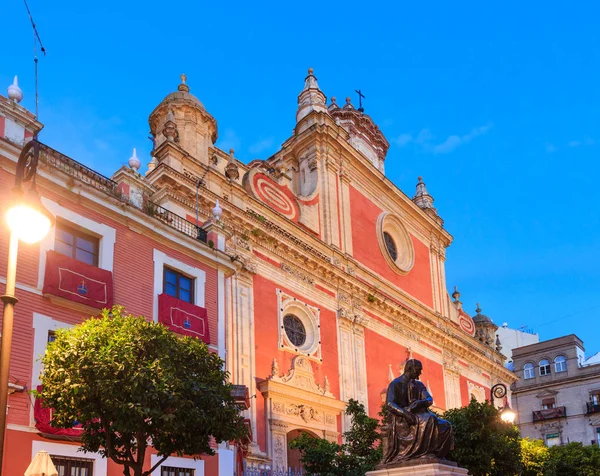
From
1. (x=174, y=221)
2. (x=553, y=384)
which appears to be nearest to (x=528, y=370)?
(x=553, y=384)

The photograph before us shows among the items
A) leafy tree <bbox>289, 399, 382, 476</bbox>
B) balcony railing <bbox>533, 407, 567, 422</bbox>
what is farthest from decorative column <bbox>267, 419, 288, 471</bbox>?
balcony railing <bbox>533, 407, 567, 422</bbox>

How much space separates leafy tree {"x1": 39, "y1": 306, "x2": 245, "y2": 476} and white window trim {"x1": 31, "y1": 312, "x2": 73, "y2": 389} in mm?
1722

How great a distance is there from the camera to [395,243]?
3344 cm

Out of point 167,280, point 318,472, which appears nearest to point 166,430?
point 167,280

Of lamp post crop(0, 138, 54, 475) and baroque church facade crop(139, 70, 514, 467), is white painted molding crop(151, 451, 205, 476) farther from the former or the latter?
lamp post crop(0, 138, 54, 475)

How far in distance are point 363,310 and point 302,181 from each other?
5.78 m

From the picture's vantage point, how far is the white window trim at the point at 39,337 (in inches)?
528

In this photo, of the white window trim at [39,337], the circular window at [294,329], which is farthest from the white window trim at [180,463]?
the circular window at [294,329]

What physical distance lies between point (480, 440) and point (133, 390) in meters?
12.0

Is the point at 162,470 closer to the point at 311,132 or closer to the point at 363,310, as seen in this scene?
the point at 363,310

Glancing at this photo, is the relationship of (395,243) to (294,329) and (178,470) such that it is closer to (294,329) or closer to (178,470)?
(294,329)

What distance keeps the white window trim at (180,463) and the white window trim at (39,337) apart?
322cm

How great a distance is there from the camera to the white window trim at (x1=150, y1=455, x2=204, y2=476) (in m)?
15.2

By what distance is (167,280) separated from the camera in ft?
56.0
